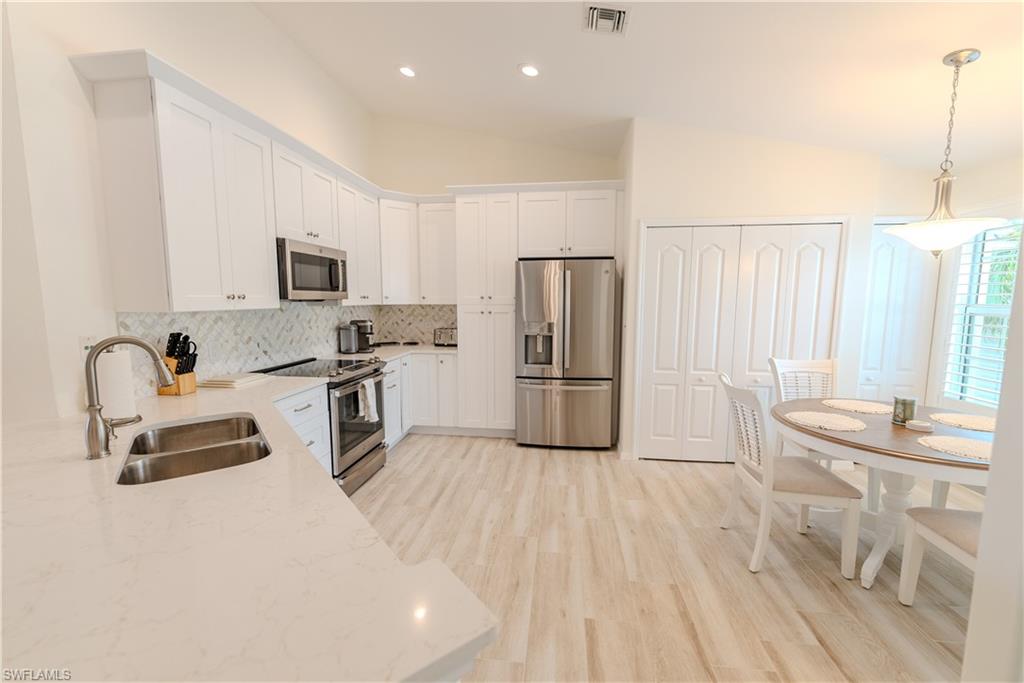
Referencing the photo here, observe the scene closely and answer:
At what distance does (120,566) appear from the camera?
0.77 metres

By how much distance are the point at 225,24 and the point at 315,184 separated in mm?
1013

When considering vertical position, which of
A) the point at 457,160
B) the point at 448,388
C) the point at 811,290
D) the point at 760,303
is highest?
the point at 457,160

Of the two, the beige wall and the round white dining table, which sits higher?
the beige wall

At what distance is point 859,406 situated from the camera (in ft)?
7.97

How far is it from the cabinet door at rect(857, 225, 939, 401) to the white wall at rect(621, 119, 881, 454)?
1.15ft

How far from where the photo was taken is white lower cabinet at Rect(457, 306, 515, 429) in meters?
4.02

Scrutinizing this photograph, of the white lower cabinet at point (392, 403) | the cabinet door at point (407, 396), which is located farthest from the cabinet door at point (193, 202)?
the cabinet door at point (407, 396)

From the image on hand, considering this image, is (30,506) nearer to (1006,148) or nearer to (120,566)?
(120,566)

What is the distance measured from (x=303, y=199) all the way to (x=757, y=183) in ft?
11.4

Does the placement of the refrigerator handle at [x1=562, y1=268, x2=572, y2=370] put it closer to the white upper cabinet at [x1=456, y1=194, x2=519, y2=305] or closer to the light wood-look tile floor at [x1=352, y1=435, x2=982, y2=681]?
the white upper cabinet at [x1=456, y1=194, x2=519, y2=305]

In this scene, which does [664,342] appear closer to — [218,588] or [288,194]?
[288,194]

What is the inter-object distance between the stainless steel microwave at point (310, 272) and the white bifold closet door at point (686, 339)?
2.51 metres

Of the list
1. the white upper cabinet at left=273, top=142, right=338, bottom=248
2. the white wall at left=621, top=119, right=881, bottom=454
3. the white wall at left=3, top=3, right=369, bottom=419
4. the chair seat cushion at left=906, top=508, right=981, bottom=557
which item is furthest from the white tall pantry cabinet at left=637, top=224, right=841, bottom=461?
the white wall at left=3, top=3, right=369, bottom=419

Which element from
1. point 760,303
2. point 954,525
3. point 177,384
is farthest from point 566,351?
point 177,384
